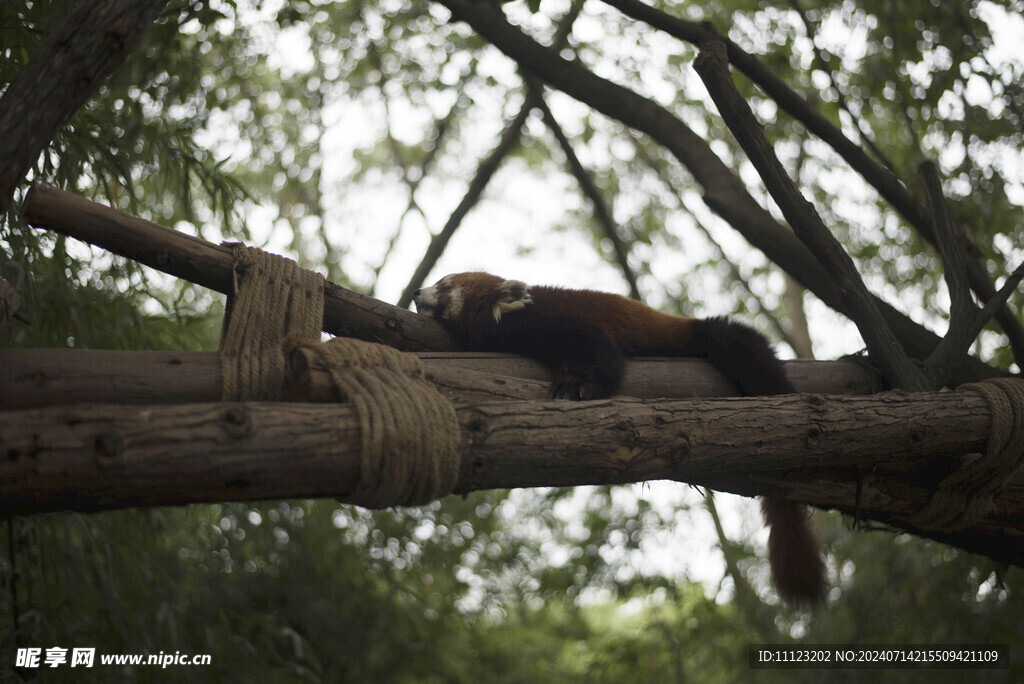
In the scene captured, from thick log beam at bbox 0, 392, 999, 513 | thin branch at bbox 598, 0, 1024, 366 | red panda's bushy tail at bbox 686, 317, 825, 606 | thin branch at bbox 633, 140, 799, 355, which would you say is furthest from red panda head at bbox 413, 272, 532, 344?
thin branch at bbox 633, 140, 799, 355

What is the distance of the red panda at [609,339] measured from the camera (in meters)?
1.94

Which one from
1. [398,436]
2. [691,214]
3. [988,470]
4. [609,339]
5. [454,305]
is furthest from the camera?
[691,214]

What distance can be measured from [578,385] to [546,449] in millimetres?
534

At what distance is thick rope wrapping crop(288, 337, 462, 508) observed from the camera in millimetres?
1122

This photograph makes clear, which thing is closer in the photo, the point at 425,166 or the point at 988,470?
the point at 988,470

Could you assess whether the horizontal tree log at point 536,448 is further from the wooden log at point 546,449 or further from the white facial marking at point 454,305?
the white facial marking at point 454,305

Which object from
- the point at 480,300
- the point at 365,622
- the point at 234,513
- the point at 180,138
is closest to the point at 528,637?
the point at 365,622

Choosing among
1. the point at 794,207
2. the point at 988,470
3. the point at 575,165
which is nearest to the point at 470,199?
the point at 575,165

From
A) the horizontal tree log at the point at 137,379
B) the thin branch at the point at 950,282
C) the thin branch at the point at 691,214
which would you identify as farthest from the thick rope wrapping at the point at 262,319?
the thin branch at the point at 691,214

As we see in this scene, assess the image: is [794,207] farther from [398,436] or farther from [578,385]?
[398,436]

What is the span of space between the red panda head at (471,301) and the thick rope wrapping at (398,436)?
2.69 feet

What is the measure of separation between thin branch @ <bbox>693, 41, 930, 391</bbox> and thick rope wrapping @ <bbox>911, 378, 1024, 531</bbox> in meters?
0.31

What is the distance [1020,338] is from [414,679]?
363 centimetres

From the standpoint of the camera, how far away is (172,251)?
1409mm
